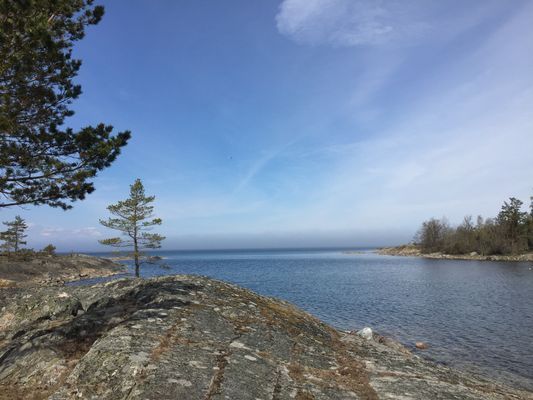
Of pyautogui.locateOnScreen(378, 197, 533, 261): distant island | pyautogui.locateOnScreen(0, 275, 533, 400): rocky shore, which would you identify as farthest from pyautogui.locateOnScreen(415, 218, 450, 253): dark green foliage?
pyautogui.locateOnScreen(0, 275, 533, 400): rocky shore

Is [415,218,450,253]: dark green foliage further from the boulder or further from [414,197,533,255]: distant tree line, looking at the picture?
the boulder

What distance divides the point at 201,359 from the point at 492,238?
133 m

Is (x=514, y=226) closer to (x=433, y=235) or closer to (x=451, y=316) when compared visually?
(x=433, y=235)

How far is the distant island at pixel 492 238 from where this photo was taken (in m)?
112

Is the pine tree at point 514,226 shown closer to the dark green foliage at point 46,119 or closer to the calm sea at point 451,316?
the calm sea at point 451,316

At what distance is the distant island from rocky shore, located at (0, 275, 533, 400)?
389 ft

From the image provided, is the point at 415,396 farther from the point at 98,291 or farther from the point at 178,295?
the point at 98,291

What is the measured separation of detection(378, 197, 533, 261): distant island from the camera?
112m

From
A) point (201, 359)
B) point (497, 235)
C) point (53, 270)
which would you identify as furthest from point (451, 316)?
point (497, 235)

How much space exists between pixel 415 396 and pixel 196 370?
512 cm

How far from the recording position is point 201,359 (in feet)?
28.8

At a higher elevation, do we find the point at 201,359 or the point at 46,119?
the point at 46,119

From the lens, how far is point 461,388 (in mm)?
9828

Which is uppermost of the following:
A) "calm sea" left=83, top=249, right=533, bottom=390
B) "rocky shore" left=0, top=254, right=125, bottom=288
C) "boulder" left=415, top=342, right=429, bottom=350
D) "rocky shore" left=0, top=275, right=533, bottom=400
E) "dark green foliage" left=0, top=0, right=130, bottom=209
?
"dark green foliage" left=0, top=0, right=130, bottom=209
